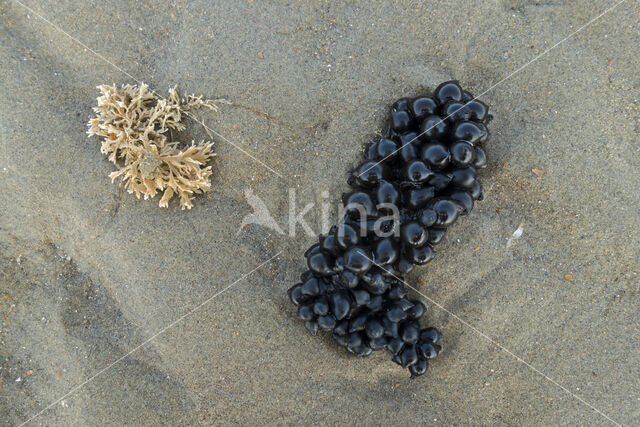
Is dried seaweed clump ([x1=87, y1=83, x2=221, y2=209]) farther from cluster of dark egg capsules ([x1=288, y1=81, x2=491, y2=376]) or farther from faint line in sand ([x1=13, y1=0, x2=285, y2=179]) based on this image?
cluster of dark egg capsules ([x1=288, y1=81, x2=491, y2=376])

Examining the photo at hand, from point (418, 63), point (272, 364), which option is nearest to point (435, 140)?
point (418, 63)

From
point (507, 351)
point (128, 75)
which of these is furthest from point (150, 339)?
point (507, 351)

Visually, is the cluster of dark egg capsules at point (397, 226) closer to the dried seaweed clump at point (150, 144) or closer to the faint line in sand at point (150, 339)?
the faint line in sand at point (150, 339)

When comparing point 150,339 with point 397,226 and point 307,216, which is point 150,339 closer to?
point 307,216

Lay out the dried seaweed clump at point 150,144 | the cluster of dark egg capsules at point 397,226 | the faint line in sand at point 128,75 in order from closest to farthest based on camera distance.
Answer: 1. the cluster of dark egg capsules at point 397,226
2. the dried seaweed clump at point 150,144
3. the faint line in sand at point 128,75

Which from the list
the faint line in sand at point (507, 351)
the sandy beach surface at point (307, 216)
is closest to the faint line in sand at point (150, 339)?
the sandy beach surface at point (307, 216)

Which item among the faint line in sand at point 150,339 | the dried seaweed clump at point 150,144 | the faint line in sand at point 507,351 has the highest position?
the dried seaweed clump at point 150,144
